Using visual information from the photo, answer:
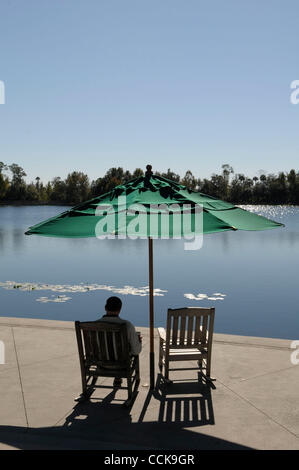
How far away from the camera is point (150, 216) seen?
4.92 meters

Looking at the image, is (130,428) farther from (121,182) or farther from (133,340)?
(121,182)

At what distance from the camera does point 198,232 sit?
4.68 meters

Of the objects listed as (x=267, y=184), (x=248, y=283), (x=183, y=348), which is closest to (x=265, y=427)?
(x=183, y=348)

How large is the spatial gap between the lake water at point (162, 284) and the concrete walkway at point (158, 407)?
18.4 ft

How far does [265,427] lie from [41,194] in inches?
6430

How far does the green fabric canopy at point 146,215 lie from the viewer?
4785 mm

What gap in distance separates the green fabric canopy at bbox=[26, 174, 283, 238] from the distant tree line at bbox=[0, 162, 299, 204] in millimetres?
128475

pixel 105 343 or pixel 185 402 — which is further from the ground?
pixel 105 343

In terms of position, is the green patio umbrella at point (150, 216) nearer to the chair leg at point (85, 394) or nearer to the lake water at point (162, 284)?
the chair leg at point (85, 394)

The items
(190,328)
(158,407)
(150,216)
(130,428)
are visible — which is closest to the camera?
(130,428)

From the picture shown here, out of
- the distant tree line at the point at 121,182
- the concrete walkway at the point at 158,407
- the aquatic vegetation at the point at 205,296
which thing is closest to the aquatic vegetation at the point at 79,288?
the aquatic vegetation at the point at 205,296

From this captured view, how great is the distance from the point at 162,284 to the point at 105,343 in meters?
12.8

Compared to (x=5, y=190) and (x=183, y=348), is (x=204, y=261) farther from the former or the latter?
(x=5, y=190)

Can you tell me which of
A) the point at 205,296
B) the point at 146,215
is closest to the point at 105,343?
the point at 146,215
